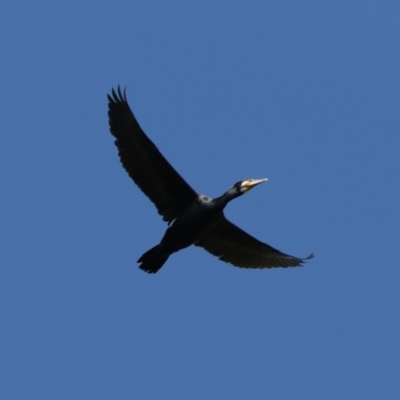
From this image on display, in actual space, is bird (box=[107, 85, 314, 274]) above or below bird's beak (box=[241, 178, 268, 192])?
below

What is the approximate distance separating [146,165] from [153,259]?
1.73 m

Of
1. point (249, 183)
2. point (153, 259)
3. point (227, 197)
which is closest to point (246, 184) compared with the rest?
point (249, 183)

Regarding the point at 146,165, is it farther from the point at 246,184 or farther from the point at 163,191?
the point at 246,184

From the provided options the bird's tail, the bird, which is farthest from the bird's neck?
the bird's tail

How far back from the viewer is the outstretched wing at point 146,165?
23.1 m

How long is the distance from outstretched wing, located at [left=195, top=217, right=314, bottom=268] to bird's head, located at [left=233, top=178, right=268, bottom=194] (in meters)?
0.83

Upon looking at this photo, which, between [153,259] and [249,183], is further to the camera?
[249,183]

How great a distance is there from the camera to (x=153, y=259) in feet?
75.4

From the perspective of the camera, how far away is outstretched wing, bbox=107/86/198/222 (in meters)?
23.1

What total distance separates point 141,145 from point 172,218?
1444 mm

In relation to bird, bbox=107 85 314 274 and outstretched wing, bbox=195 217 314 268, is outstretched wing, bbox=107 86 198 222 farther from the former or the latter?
outstretched wing, bbox=195 217 314 268

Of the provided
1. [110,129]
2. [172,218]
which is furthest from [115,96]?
[172,218]

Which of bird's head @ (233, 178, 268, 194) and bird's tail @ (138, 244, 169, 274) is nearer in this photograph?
bird's tail @ (138, 244, 169, 274)

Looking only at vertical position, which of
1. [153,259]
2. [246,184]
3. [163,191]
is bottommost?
[153,259]
